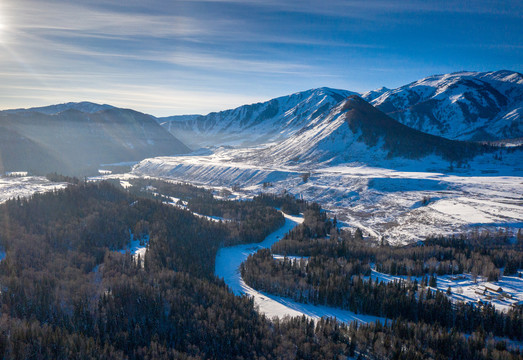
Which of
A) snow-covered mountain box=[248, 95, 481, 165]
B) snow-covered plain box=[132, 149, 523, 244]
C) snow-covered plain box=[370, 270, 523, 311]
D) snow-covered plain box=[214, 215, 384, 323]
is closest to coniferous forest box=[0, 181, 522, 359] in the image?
snow-covered plain box=[214, 215, 384, 323]

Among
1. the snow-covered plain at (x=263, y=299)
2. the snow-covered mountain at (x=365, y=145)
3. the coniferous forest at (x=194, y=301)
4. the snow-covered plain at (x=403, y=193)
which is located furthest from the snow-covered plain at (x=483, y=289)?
the snow-covered mountain at (x=365, y=145)

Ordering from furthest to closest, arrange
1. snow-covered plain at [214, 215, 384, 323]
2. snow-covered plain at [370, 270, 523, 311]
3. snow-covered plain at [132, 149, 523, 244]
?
snow-covered plain at [132, 149, 523, 244] < snow-covered plain at [214, 215, 384, 323] < snow-covered plain at [370, 270, 523, 311]

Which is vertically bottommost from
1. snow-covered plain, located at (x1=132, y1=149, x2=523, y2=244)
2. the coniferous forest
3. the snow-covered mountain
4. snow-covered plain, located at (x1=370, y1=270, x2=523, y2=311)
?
the coniferous forest

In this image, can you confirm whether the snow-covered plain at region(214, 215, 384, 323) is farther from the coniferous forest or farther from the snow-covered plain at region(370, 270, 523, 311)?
the snow-covered plain at region(370, 270, 523, 311)

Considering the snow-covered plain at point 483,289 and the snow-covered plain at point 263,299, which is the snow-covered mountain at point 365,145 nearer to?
the snow-covered plain at point 263,299

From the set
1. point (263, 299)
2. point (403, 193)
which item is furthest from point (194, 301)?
point (403, 193)

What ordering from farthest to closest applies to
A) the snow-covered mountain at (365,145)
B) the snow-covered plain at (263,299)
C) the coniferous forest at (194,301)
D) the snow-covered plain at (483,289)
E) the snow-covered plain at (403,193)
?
the snow-covered mountain at (365,145) < the snow-covered plain at (403,193) < the snow-covered plain at (263,299) < the snow-covered plain at (483,289) < the coniferous forest at (194,301)

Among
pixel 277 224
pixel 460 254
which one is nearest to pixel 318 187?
pixel 277 224
